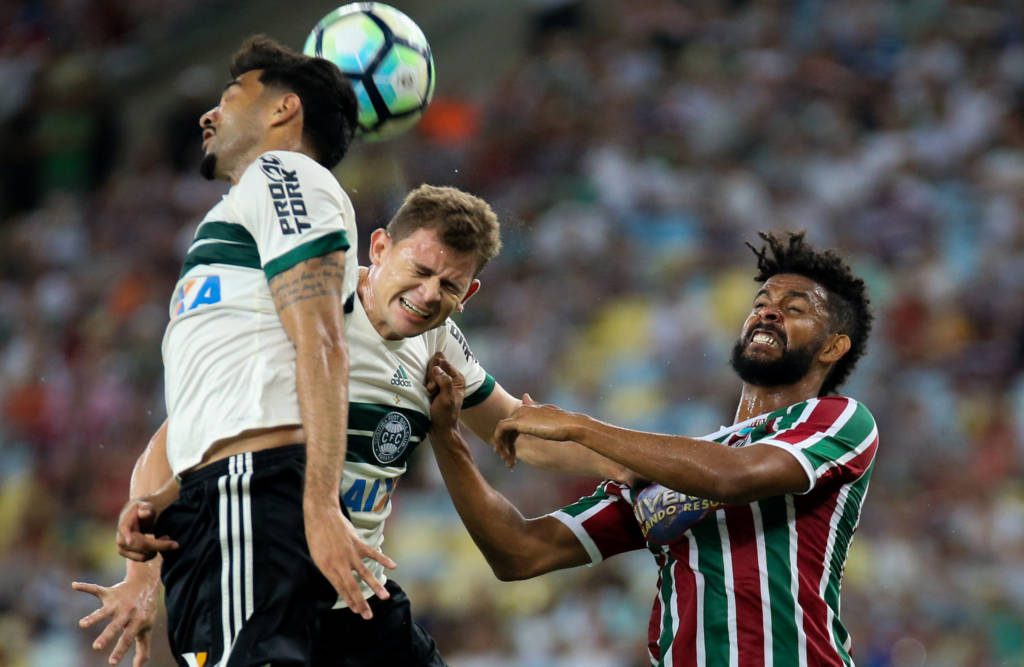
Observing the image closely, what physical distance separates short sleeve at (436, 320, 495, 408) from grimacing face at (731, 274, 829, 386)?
32.7 inches

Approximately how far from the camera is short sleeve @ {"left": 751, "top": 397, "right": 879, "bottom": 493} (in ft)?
12.1

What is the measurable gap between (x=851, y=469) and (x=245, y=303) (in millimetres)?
1886

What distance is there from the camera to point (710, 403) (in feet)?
25.9

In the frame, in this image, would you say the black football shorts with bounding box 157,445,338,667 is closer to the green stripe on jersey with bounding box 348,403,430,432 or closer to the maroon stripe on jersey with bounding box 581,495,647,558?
the green stripe on jersey with bounding box 348,403,430,432

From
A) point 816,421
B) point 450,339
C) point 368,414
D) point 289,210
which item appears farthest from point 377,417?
point 816,421

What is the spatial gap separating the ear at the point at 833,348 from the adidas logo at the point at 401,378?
1.39 meters

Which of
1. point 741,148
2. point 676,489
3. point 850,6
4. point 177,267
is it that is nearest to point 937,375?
point 741,148

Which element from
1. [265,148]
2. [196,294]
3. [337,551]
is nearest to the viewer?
[337,551]

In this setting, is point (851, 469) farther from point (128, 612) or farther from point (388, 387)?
point (128, 612)

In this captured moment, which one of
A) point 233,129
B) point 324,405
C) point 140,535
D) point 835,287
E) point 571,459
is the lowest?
point 140,535

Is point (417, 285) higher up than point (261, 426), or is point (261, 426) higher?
point (417, 285)

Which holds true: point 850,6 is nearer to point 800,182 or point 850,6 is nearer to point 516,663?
point 800,182

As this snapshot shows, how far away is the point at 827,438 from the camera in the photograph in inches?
148

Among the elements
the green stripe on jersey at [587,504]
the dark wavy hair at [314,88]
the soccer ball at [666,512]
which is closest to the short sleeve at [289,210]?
the dark wavy hair at [314,88]
